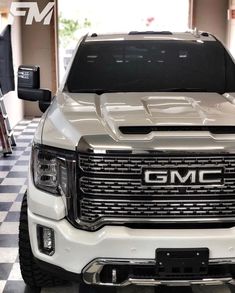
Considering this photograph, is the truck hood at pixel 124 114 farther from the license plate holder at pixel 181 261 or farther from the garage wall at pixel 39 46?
the garage wall at pixel 39 46

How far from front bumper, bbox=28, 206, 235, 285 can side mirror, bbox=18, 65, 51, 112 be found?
1312 mm

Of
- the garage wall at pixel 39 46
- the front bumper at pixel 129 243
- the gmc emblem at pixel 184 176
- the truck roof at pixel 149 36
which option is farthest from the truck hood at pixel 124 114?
the garage wall at pixel 39 46

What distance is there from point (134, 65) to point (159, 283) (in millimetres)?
1550

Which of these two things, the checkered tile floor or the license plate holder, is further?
the checkered tile floor

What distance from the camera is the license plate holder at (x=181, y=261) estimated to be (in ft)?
6.81

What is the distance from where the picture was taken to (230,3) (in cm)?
797

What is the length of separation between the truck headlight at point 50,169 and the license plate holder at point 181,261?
1.61 ft

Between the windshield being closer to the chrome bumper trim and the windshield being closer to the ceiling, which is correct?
the chrome bumper trim

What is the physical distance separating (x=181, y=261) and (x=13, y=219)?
2.06 meters

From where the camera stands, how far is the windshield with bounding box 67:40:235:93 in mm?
3086

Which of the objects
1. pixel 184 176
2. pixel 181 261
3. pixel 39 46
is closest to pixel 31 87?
pixel 184 176

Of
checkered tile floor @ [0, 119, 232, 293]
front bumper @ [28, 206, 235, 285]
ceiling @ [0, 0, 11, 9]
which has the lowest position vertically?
checkered tile floor @ [0, 119, 232, 293]

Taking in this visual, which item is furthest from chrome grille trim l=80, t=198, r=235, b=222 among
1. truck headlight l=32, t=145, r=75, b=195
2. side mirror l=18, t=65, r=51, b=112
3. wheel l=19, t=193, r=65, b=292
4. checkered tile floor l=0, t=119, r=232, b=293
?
side mirror l=18, t=65, r=51, b=112

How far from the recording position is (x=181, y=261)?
6.86 feet
